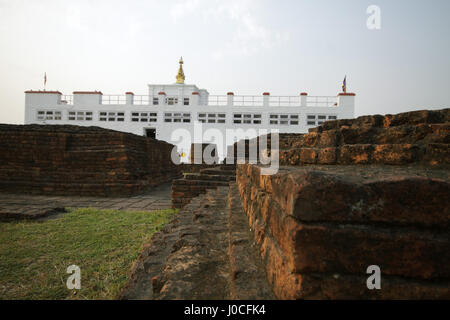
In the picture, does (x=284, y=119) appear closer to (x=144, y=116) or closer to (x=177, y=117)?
(x=177, y=117)

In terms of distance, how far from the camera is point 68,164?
7281mm

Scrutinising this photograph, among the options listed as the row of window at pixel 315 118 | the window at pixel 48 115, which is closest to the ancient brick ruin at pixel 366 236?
the row of window at pixel 315 118

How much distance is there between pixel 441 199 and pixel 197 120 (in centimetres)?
2374

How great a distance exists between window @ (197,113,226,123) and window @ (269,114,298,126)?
15.9 ft

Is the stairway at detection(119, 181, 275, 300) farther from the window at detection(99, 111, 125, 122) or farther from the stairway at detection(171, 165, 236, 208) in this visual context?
the window at detection(99, 111, 125, 122)

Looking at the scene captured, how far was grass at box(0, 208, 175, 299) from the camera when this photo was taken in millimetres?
1776

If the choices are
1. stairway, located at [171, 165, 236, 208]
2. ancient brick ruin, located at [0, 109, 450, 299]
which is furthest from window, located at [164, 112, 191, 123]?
ancient brick ruin, located at [0, 109, 450, 299]

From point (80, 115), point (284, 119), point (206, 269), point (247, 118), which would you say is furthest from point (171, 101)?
point (206, 269)

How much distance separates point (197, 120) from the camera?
78.2ft

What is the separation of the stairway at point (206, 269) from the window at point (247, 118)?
21.7 metres
